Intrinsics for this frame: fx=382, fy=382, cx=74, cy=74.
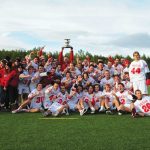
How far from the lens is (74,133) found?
838 cm

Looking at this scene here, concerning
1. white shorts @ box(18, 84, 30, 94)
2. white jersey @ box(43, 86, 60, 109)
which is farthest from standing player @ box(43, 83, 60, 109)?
white shorts @ box(18, 84, 30, 94)

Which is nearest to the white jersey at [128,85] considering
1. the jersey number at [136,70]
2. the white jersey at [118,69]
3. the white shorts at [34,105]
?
the jersey number at [136,70]

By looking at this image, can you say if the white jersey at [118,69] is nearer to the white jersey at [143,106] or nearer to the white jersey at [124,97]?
the white jersey at [124,97]

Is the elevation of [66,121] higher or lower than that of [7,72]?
lower

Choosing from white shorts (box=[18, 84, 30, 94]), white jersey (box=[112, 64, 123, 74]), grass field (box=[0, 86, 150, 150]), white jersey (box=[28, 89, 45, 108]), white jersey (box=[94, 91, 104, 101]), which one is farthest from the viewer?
white jersey (box=[112, 64, 123, 74])

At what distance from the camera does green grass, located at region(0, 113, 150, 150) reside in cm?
703

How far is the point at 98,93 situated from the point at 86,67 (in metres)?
2.90

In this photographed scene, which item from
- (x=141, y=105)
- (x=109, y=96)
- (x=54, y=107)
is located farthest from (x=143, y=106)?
(x=54, y=107)

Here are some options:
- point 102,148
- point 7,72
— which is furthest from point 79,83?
point 102,148

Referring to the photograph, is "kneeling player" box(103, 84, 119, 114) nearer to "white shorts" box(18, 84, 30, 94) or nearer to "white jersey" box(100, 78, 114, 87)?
"white jersey" box(100, 78, 114, 87)

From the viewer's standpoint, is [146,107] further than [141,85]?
No

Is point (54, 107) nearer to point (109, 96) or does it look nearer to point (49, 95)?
point (49, 95)

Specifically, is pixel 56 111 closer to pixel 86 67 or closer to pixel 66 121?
pixel 66 121

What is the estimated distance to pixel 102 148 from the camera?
679 centimetres
